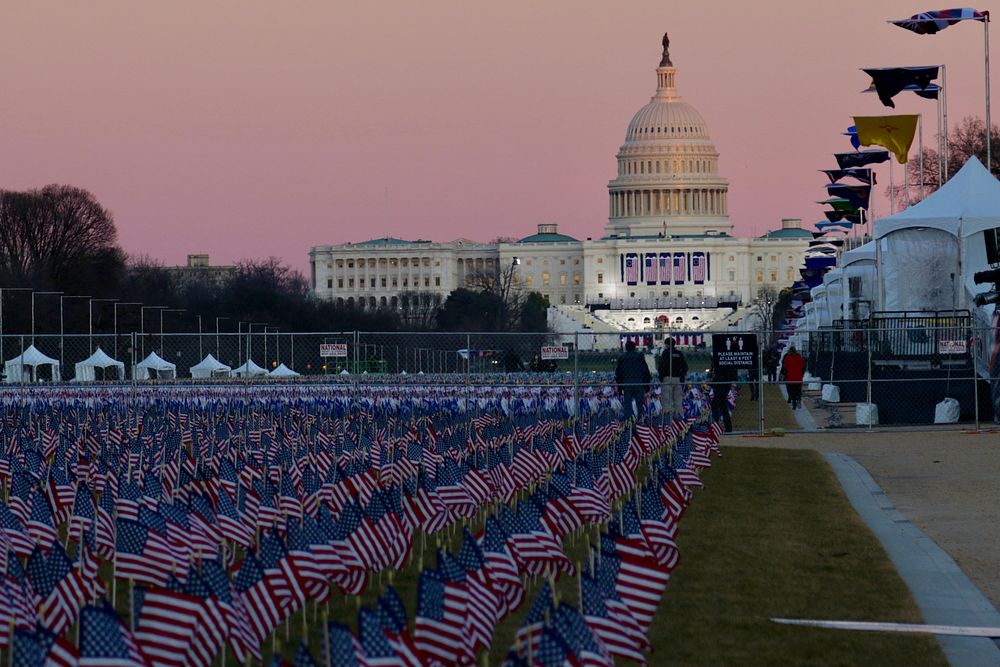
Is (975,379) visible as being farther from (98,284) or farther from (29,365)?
(98,284)

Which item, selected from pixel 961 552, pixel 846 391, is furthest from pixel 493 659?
pixel 846 391

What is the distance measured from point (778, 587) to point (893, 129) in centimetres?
3472

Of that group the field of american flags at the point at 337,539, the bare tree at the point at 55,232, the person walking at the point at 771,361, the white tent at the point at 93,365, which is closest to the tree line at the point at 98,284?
the bare tree at the point at 55,232

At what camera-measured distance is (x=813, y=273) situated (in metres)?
89.8

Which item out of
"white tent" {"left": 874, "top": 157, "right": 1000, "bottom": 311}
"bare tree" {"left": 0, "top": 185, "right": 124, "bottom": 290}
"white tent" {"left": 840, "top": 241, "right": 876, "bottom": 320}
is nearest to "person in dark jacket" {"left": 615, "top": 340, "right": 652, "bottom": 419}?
"white tent" {"left": 874, "top": 157, "right": 1000, "bottom": 311}

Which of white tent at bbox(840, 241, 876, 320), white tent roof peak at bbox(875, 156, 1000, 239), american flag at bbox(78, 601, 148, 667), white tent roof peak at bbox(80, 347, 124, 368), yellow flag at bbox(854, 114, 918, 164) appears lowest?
american flag at bbox(78, 601, 148, 667)

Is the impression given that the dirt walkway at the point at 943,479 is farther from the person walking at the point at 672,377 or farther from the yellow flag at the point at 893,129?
the yellow flag at the point at 893,129

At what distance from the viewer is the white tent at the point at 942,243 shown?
43344 mm

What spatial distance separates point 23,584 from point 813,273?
80.2 meters

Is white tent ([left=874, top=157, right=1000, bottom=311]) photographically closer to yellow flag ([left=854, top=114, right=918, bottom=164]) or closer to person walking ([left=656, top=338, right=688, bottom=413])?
yellow flag ([left=854, top=114, right=918, bottom=164])

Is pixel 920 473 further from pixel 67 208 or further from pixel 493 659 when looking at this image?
pixel 67 208

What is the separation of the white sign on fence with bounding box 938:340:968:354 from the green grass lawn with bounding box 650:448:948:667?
35.6 feet

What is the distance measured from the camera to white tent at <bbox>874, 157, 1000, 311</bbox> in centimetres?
4334

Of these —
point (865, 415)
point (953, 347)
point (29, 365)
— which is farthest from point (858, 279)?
point (29, 365)
